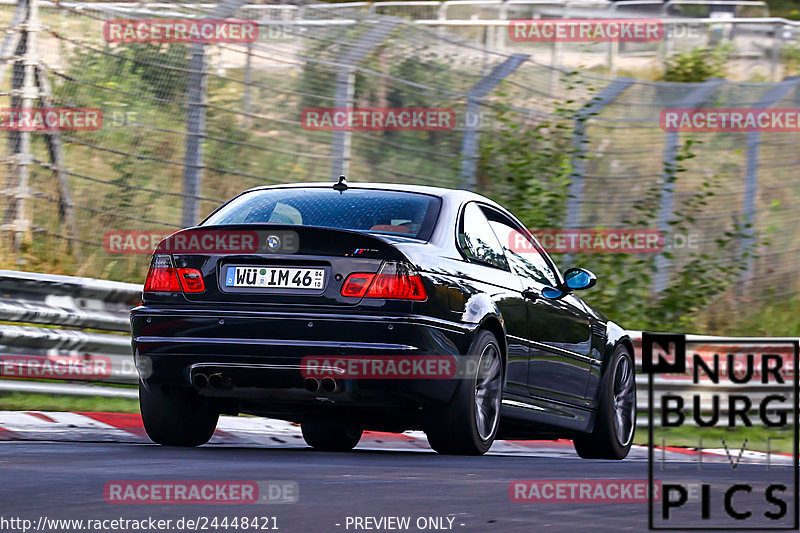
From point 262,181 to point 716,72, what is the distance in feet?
35.4

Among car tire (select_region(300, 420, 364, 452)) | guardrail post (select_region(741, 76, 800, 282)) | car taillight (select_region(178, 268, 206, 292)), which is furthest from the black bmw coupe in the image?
guardrail post (select_region(741, 76, 800, 282))

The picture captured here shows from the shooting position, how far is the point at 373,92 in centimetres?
1469

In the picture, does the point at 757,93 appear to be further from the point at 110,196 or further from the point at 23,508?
the point at 23,508

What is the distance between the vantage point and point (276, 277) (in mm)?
7223

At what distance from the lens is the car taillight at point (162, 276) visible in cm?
742

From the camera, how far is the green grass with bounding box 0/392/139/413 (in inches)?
385

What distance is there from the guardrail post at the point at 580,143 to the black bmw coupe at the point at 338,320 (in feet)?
24.4

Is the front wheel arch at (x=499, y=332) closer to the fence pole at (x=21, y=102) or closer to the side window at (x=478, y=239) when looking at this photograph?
the side window at (x=478, y=239)

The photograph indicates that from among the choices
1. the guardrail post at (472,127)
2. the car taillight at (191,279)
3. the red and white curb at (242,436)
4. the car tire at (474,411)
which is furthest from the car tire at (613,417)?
the guardrail post at (472,127)

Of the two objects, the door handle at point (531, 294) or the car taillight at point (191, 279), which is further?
the door handle at point (531, 294)

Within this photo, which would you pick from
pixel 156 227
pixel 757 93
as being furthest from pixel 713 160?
Answer: pixel 156 227

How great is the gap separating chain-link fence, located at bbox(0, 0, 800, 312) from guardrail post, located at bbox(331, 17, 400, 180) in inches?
0.5

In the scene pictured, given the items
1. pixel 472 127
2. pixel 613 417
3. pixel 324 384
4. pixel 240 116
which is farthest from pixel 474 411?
pixel 472 127

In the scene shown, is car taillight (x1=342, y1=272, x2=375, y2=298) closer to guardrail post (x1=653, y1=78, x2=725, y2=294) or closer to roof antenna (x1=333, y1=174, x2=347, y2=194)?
roof antenna (x1=333, y1=174, x2=347, y2=194)
